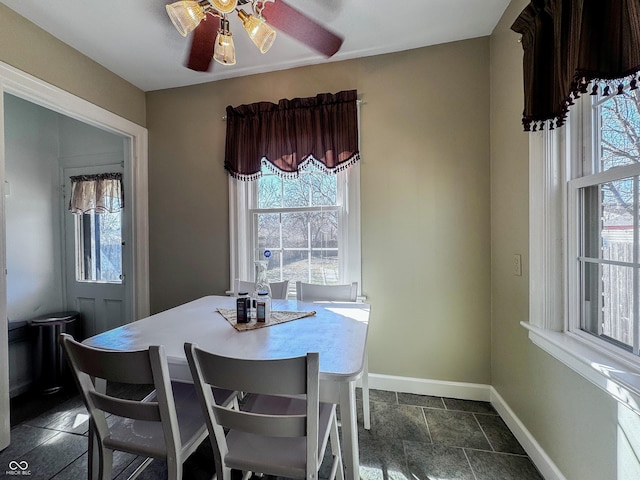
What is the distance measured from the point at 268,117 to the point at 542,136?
1871mm

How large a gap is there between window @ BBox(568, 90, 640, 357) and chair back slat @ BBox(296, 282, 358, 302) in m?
1.15

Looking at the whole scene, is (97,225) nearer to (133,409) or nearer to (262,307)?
(262,307)

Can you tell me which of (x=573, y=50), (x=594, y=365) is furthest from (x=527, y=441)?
(x=573, y=50)

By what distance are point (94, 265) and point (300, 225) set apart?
2192 mm

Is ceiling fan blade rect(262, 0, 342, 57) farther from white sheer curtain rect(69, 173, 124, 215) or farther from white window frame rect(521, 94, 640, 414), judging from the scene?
white sheer curtain rect(69, 173, 124, 215)

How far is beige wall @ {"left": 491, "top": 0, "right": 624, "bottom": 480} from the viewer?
1.11 meters

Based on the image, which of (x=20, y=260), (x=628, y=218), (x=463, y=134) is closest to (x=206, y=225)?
(x=20, y=260)

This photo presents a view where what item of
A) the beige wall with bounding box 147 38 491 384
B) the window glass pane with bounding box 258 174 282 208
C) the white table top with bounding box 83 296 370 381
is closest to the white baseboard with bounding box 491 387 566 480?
the beige wall with bounding box 147 38 491 384

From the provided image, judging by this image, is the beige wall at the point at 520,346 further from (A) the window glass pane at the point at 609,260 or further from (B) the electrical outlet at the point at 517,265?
(A) the window glass pane at the point at 609,260

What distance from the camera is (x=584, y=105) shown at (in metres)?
1.25

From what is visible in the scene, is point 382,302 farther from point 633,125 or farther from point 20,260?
point 20,260

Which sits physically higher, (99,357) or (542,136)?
(542,136)

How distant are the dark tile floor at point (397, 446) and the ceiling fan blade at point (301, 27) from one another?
2606 millimetres

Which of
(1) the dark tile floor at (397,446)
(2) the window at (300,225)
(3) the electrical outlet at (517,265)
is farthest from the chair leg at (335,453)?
(3) the electrical outlet at (517,265)
